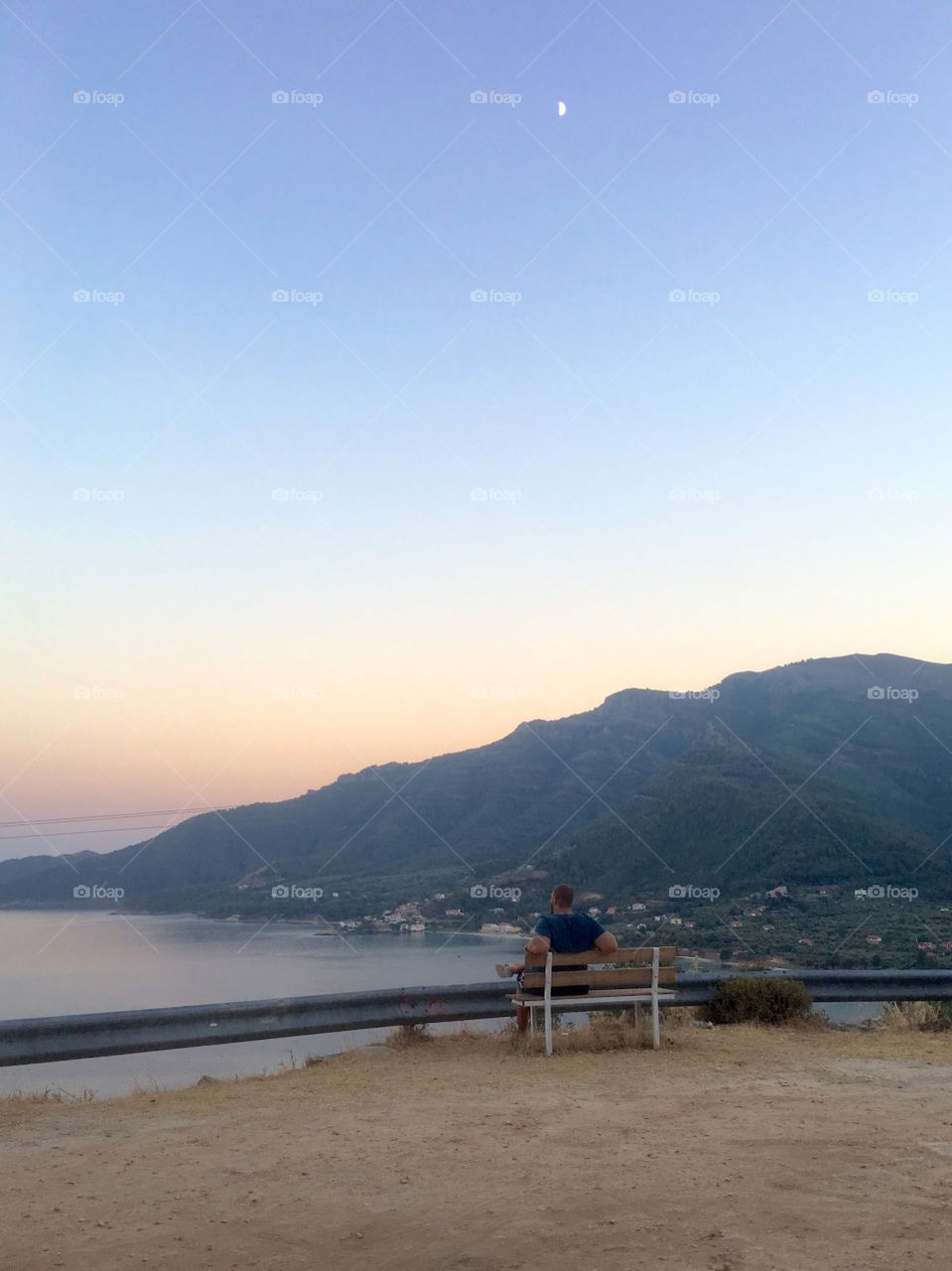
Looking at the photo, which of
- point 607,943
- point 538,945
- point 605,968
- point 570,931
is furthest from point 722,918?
point 538,945

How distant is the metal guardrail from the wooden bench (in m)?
0.47

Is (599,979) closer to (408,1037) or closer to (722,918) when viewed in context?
(408,1037)

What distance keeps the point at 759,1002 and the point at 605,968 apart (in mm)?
1880

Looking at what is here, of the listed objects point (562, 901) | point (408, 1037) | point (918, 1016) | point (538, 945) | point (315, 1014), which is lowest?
point (918, 1016)

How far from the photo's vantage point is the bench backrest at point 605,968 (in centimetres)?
861

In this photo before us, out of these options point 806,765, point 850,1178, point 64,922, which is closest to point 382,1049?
point 850,1178

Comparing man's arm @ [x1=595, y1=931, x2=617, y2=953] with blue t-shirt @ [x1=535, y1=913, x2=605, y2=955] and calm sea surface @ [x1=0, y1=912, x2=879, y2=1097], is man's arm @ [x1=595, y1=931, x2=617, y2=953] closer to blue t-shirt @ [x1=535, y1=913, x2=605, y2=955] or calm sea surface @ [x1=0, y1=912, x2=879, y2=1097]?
blue t-shirt @ [x1=535, y1=913, x2=605, y2=955]

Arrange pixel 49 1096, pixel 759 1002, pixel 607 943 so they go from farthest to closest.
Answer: pixel 759 1002
pixel 607 943
pixel 49 1096

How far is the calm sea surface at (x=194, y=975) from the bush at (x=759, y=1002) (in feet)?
3.14

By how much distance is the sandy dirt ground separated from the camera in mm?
3811

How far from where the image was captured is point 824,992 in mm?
10352

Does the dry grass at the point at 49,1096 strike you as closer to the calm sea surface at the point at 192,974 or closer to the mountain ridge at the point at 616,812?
the calm sea surface at the point at 192,974

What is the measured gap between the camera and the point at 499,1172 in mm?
4812

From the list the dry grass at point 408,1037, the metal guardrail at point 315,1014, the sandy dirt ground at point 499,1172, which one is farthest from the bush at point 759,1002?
the dry grass at point 408,1037
